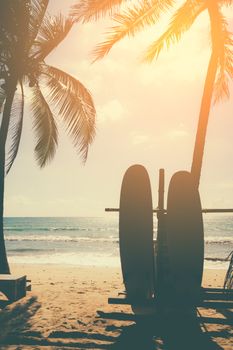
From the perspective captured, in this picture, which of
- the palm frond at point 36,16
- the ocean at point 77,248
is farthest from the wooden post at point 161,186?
the palm frond at point 36,16

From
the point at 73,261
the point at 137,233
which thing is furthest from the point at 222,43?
the point at 73,261

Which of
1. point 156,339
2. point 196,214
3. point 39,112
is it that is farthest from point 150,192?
point 39,112

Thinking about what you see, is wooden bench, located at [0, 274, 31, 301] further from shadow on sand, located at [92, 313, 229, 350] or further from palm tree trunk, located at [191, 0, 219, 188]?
palm tree trunk, located at [191, 0, 219, 188]

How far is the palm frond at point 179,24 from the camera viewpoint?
Answer: 8.80m

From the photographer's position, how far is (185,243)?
588 centimetres

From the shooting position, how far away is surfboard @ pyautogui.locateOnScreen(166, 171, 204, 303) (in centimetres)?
581

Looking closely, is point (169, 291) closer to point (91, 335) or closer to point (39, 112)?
point (91, 335)

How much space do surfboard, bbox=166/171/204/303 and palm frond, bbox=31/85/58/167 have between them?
5.80 meters

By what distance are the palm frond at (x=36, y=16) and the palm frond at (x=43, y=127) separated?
1.89 m

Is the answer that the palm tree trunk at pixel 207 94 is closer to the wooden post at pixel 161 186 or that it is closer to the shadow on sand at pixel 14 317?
the wooden post at pixel 161 186

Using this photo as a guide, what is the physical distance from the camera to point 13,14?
832 cm

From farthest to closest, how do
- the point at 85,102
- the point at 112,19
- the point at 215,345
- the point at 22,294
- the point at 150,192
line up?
1. the point at 85,102
2. the point at 112,19
3. the point at 22,294
4. the point at 150,192
5. the point at 215,345

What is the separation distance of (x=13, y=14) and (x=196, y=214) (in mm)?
5619

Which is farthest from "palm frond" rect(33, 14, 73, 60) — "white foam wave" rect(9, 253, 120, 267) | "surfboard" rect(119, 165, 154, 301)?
"white foam wave" rect(9, 253, 120, 267)
